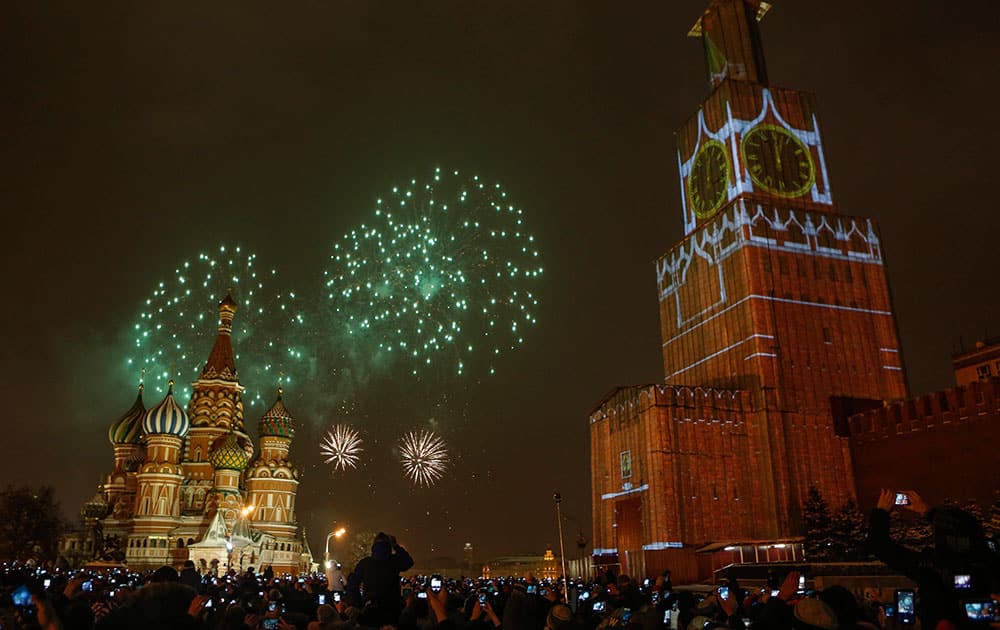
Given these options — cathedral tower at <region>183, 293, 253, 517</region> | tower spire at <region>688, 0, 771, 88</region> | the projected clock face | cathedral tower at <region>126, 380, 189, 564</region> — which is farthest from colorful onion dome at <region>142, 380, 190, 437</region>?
tower spire at <region>688, 0, 771, 88</region>

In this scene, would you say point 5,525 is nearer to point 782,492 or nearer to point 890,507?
point 782,492

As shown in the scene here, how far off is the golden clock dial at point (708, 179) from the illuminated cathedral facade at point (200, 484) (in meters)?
39.8

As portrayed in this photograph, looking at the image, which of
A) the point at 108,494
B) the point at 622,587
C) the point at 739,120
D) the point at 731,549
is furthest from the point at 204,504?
the point at 622,587

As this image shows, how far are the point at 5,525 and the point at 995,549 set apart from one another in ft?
240

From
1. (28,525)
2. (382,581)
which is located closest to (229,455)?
(28,525)

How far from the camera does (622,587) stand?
9.34 m

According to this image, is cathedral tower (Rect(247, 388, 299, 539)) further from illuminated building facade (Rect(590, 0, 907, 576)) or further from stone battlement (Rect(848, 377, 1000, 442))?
stone battlement (Rect(848, 377, 1000, 442))

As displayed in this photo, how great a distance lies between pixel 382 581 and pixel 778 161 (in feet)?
175

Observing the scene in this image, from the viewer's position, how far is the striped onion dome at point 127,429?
6606cm

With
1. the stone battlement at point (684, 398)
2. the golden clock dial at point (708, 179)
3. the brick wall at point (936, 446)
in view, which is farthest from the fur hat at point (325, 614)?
the golden clock dial at point (708, 179)

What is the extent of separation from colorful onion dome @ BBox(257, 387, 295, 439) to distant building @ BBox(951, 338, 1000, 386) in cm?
5761

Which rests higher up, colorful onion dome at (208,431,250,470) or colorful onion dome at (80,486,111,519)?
colorful onion dome at (208,431,250,470)

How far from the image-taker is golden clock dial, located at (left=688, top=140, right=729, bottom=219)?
5459 centimetres

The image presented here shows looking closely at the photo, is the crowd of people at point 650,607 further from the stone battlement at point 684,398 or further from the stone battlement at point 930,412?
the stone battlement at point 684,398
